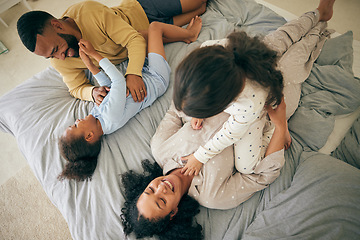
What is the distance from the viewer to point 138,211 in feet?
2.66

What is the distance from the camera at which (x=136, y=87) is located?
3.43 ft

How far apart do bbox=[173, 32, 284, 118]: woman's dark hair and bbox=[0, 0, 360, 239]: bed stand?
1.46ft

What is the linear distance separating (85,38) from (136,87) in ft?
1.19

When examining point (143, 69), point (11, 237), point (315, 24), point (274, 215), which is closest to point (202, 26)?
point (143, 69)

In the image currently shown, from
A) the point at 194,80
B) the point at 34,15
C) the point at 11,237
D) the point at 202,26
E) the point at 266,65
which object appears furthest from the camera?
the point at 202,26

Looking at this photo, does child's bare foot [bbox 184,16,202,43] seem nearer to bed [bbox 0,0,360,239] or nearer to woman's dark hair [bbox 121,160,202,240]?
bed [bbox 0,0,360,239]

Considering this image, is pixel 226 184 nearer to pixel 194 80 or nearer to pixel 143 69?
pixel 194 80

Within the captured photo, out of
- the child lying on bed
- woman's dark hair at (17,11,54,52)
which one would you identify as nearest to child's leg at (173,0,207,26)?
the child lying on bed

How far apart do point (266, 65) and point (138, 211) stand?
2.40 ft

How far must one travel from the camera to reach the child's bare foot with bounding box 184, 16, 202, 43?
1299 mm

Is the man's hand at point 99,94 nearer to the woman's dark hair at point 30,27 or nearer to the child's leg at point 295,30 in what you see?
the woman's dark hair at point 30,27

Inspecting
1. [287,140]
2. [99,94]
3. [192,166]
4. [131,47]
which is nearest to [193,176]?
[192,166]

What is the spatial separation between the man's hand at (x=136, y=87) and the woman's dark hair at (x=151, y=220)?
375 mm

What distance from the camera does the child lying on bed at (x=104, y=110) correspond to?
94cm
